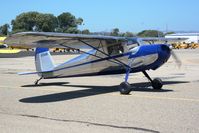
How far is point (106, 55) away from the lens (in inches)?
552

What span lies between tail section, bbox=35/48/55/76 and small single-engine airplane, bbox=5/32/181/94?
0.05 metres

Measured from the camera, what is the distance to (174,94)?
1228 cm

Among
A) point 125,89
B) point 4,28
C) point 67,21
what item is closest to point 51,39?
point 125,89

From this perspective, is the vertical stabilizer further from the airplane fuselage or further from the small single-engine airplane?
the airplane fuselage

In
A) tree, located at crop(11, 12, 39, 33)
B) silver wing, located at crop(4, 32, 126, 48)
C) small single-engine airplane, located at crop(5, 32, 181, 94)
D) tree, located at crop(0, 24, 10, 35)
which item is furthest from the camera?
tree, located at crop(0, 24, 10, 35)

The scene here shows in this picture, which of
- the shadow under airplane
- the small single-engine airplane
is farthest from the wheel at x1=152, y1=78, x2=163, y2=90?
the shadow under airplane

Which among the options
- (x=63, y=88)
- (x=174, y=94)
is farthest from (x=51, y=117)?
(x=63, y=88)

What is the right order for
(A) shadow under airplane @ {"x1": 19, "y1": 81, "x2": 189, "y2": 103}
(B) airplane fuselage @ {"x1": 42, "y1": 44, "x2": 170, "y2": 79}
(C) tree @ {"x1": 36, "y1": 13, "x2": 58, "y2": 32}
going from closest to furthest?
(A) shadow under airplane @ {"x1": 19, "y1": 81, "x2": 189, "y2": 103}, (B) airplane fuselage @ {"x1": 42, "y1": 44, "x2": 170, "y2": 79}, (C) tree @ {"x1": 36, "y1": 13, "x2": 58, "y2": 32}

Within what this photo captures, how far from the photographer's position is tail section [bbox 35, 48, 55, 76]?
50.4 ft

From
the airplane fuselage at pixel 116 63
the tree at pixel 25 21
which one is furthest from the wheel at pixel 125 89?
the tree at pixel 25 21

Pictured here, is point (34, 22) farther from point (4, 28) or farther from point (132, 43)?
point (132, 43)

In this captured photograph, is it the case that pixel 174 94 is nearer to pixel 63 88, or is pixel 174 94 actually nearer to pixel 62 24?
pixel 63 88

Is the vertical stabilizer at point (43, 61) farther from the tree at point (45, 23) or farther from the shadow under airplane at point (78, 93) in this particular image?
the tree at point (45, 23)

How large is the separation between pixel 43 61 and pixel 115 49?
3228mm
